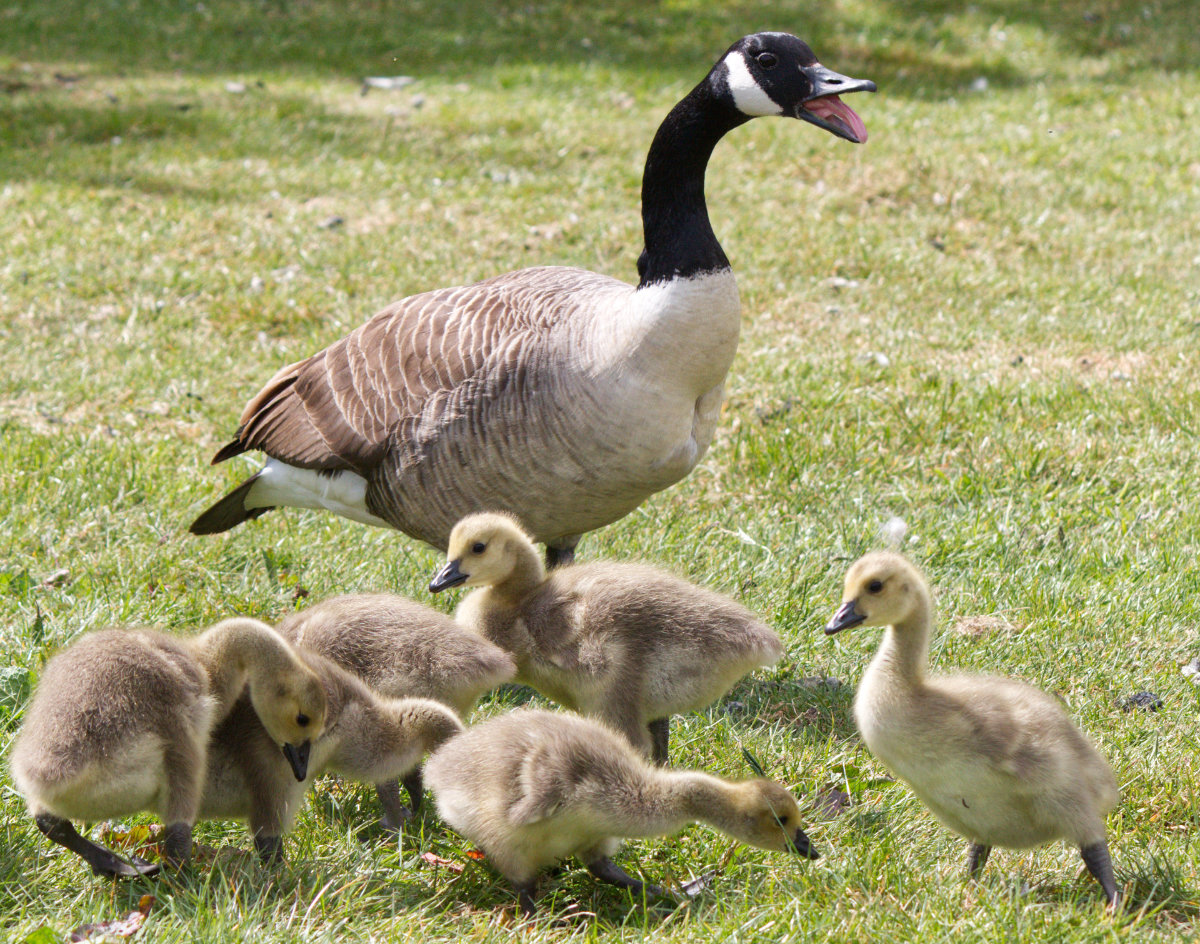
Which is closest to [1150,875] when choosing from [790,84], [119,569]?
[790,84]

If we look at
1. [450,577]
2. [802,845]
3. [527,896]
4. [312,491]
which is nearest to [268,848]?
[527,896]

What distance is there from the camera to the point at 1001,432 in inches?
263

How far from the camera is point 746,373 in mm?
7539

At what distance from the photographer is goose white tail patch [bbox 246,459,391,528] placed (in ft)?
17.7

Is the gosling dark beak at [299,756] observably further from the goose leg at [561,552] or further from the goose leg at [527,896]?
the goose leg at [561,552]

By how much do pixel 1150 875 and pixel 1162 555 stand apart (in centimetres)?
231

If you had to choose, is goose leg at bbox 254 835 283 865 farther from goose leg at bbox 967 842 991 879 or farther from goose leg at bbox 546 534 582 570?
goose leg at bbox 546 534 582 570

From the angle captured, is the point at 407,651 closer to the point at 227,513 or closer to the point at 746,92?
the point at 227,513

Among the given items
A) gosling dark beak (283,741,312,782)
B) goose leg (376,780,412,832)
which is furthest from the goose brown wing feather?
gosling dark beak (283,741,312,782)

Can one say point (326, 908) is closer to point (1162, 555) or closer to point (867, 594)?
point (867, 594)

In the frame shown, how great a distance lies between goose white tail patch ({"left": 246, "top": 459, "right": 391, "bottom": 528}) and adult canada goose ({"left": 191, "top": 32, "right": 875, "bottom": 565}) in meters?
0.01

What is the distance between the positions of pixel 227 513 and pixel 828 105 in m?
2.98

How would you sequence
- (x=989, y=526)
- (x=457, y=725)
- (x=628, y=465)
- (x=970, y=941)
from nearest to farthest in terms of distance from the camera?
(x=970, y=941) → (x=457, y=725) → (x=628, y=465) → (x=989, y=526)

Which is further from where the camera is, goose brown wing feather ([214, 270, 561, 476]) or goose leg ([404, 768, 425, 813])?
goose brown wing feather ([214, 270, 561, 476])
